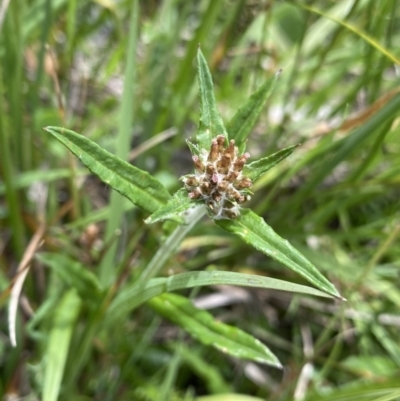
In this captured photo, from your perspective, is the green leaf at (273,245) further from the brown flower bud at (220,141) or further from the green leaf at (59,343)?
the green leaf at (59,343)

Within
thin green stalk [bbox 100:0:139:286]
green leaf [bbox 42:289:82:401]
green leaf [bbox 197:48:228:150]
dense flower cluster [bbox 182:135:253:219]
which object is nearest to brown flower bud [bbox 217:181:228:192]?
dense flower cluster [bbox 182:135:253:219]

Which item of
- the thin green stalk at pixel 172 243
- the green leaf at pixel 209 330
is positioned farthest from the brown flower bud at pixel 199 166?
the green leaf at pixel 209 330

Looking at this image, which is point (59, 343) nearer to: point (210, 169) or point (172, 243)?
point (172, 243)

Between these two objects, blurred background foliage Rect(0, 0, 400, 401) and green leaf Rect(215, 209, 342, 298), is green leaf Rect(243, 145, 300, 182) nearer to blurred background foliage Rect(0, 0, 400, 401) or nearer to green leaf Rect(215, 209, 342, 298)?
green leaf Rect(215, 209, 342, 298)

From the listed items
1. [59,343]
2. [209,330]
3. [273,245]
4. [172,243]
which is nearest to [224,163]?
[273,245]

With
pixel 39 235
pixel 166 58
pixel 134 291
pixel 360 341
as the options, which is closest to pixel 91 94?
pixel 166 58

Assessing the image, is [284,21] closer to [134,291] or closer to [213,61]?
[213,61]

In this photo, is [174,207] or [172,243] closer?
[174,207]
